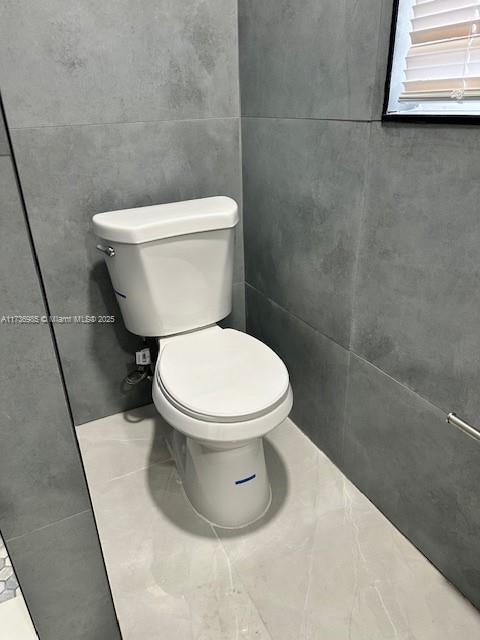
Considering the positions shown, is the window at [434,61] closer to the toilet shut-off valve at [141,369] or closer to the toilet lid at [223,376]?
the toilet lid at [223,376]

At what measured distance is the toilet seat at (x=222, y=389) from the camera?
1111mm

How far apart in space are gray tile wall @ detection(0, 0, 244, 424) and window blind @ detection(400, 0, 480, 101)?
742mm

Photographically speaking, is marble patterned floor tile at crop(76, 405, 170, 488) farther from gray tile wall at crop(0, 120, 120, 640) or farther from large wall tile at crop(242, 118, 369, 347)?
gray tile wall at crop(0, 120, 120, 640)

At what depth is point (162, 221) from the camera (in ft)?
4.32

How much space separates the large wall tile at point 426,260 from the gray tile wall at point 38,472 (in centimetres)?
80

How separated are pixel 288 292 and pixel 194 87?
28.9 inches

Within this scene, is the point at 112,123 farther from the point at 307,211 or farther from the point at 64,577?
the point at 64,577

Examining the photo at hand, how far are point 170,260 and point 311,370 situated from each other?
0.59 m

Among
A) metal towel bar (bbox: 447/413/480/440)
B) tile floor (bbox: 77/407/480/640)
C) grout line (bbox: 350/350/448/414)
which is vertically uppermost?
metal towel bar (bbox: 447/413/480/440)

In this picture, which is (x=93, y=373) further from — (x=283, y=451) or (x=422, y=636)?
(x=422, y=636)

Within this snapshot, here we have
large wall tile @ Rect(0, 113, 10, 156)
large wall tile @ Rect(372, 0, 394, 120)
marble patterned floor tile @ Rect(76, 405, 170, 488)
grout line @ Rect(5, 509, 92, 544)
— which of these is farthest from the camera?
marble patterned floor tile @ Rect(76, 405, 170, 488)

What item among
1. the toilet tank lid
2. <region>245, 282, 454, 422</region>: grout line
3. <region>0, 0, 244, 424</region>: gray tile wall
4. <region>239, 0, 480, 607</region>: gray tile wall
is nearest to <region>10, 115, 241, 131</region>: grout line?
<region>0, 0, 244, 424</region>: gray tile wall

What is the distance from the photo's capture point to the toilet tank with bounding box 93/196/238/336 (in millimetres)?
1322

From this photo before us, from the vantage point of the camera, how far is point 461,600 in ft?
3.69
